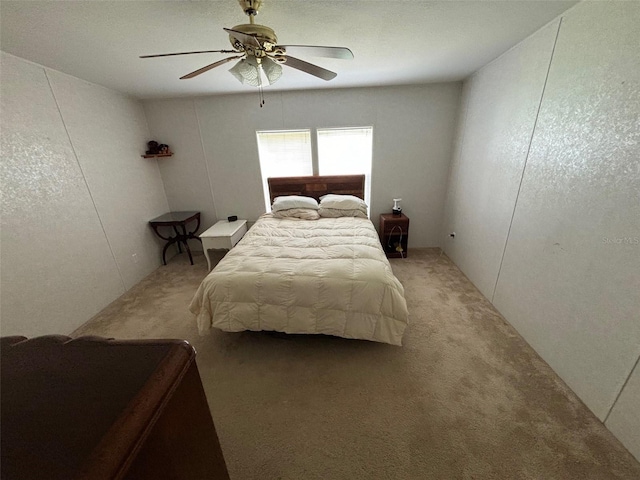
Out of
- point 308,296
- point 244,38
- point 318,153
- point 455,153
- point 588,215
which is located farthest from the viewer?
point 318,153

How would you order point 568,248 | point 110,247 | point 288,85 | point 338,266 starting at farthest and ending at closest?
point 288,85, point 110,247, point 338,266, point 568,248

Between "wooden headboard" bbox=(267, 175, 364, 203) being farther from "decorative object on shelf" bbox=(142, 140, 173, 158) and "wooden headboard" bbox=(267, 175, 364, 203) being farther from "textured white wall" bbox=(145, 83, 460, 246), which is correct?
"decorative object on shelf" bbox=(142, 140, 173, 158)

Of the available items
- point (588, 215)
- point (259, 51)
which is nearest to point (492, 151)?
point (588, 215)

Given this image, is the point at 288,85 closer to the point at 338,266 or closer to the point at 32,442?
the point at 338,266

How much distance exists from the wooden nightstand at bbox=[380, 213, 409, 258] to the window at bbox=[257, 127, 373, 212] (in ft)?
1.51

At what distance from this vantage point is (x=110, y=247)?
275cm

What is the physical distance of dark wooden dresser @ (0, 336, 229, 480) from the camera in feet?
1.22

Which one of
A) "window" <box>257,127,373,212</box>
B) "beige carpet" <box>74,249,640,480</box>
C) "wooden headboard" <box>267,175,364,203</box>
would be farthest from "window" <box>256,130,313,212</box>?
"beige carpet" <box>74,249,640,480</box>

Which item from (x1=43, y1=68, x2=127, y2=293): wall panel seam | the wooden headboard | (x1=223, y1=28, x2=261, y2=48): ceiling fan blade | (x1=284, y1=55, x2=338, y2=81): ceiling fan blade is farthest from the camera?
the wooden headboard

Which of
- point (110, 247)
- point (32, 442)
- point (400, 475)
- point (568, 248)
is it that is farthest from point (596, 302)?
point (110, 247)

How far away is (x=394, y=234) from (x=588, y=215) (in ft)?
6.94

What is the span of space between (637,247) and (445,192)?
2430mm

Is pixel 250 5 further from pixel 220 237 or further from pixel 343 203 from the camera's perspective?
pixel 220 237

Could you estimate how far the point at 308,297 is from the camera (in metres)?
1.85
